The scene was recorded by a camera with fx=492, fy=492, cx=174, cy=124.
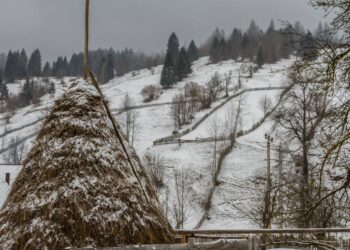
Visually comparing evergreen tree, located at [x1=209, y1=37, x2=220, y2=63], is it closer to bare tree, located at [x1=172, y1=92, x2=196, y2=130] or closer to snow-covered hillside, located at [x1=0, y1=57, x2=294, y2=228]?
snow-covered hillside, located at [x1=0, y1=57, x2=294, y2=228]

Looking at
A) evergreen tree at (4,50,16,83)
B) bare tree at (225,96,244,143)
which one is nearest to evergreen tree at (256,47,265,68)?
bare tree at (225,96,244,143)

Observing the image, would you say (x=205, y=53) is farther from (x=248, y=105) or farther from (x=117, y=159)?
(x=117, y=159)

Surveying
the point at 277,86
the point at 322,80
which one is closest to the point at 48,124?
the point at 322,80

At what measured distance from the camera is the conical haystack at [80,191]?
15.3ft

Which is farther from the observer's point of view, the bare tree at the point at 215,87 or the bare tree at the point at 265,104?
the bare tree at the point at 215,87

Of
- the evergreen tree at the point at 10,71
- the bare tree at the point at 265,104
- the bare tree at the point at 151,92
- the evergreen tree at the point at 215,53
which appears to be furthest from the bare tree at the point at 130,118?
the evergreen tree at the point at 10,71

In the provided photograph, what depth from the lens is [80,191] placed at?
15.9 ft

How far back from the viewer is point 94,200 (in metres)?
4.84

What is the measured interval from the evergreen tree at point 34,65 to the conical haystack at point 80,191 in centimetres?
17141

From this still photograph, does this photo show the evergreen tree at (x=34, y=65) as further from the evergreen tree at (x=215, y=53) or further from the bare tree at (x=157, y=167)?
the bare tree at (x=157, y=167)

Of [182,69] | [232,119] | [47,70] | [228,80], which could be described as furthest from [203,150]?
[47,70]

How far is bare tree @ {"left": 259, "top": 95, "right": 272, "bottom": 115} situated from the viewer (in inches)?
2818

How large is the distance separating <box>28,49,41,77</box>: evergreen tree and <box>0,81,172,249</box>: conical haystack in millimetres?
171411

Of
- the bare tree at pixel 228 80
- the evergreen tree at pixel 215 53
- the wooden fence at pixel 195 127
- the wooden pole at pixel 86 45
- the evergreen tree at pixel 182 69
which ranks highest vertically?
the evergreen tree at pixel 215 53
